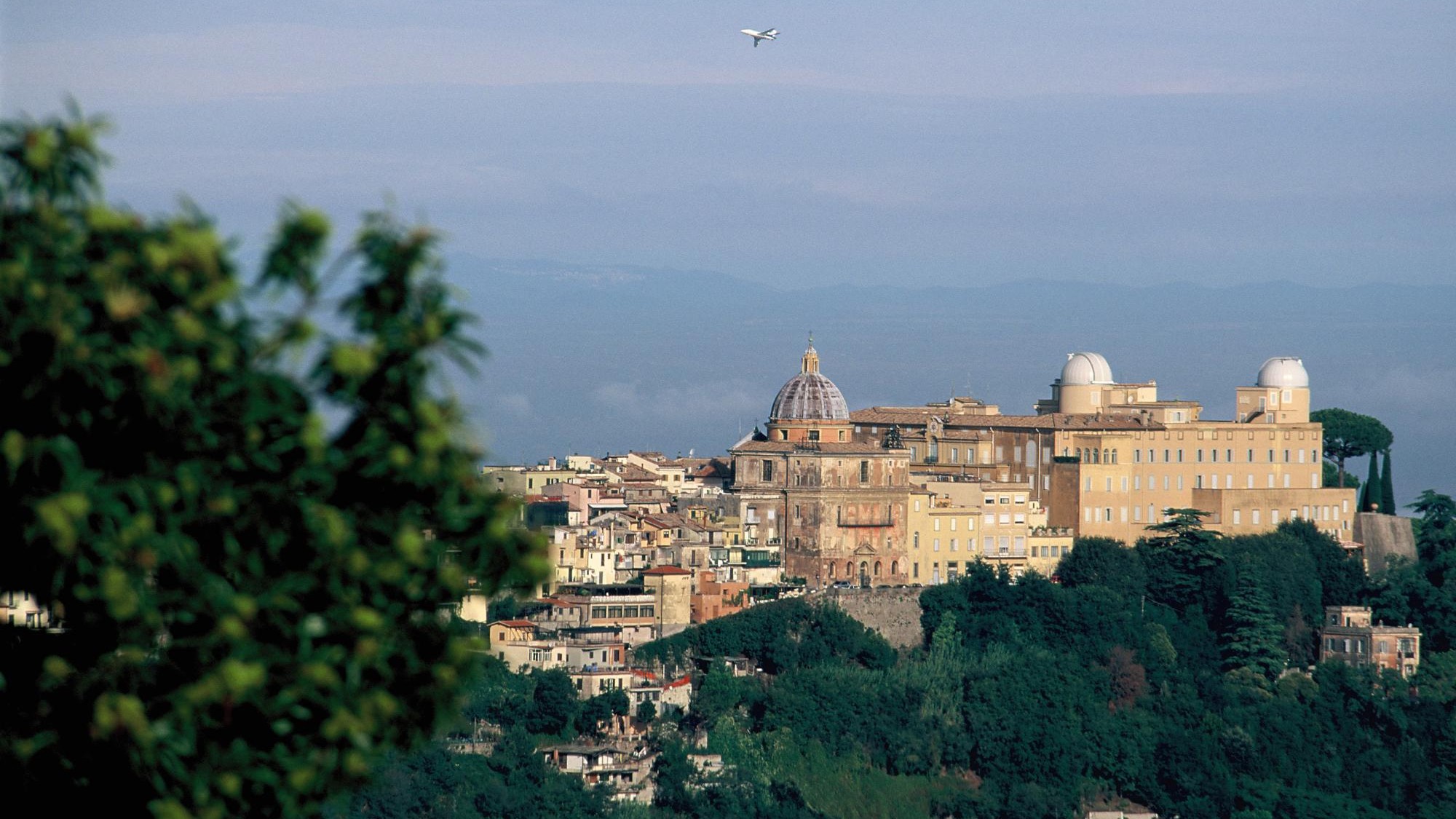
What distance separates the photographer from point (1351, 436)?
269 ft

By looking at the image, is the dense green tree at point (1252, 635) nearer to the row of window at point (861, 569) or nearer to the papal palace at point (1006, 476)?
the papal palace at point (1006, 476)

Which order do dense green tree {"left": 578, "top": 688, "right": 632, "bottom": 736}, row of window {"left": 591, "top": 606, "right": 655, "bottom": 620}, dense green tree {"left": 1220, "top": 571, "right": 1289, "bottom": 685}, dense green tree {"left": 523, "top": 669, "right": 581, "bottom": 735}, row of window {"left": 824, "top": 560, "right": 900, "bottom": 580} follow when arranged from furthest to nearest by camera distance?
row of window {"left": 824, "top": 560, "right": 900, "bottom": 580}
dense green tree {"left": 1220, "top": 571, "right": 1289, "bottom": 685}
row of window {"left": 591, "top": 606, "right": 655, "bottom": 620}
dense green tree {"left": 578, "top": 688, "right": 632, "bottom": 736}
dense green tree {"left": 523, "top": 669, "right": 581, "bottom": 735}

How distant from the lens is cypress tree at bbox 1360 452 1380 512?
262 ft

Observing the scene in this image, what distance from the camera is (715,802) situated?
51219 millimetres

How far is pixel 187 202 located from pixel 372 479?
144cm

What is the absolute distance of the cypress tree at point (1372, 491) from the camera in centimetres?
7978

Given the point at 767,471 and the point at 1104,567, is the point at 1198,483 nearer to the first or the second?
the point at 1104,567

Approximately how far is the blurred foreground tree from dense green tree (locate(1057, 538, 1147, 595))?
186 ft

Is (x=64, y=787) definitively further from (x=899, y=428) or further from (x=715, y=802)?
(x=899, y=428)

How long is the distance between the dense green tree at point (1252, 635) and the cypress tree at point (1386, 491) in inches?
631

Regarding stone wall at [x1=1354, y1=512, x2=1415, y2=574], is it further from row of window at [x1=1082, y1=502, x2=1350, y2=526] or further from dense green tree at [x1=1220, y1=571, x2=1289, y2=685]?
dense green tree at [x1=1220, y1=571, x2=1289, y2=685]

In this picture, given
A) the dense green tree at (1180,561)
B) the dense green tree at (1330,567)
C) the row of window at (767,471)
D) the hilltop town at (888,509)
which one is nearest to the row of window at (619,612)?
the hilltop town at (888,509)

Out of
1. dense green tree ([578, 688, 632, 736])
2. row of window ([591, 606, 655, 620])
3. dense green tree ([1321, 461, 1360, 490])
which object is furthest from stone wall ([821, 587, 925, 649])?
dense green tree ([1321, 461, 1360, 490])

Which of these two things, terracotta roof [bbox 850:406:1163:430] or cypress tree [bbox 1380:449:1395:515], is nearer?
terracotta roof [bbox 850:406:1163:430]
